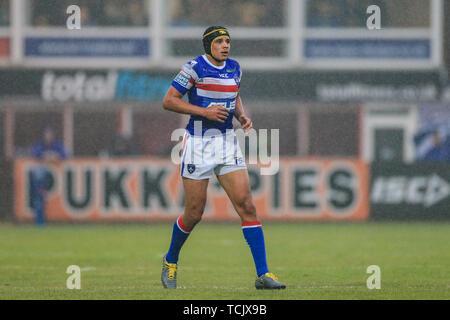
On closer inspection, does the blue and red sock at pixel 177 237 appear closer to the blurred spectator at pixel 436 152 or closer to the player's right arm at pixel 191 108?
the player's right arm at pixel 191 108

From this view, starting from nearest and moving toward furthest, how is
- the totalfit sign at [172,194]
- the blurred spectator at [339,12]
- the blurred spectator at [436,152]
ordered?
1. the totalfit sign at [172,194]
2. the blurred spectator at [436,152]
3. the blurred spectator at [339,12]

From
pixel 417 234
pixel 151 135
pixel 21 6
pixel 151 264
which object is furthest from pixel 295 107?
pixel 151 264

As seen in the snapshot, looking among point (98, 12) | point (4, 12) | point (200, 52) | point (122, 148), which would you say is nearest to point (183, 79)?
point (122, 148)

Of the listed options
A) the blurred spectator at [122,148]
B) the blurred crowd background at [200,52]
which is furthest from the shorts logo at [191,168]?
the blurred crowd background at [200,52]

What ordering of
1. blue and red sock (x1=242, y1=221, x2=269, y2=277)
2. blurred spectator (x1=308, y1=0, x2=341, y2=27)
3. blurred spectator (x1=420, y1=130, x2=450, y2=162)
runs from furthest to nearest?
blurred spectator (x1=308, y1=0, x2=341, y2=27), blurred spectator (x1=420, y1=130, x2=450, y2=162), blue and red sock (x1=242, y1=221, x2=269, y2=277)

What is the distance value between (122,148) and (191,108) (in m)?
12.7

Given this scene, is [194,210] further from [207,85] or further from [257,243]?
[207,85]

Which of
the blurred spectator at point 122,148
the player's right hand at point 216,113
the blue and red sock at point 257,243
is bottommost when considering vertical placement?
the blue and red sock at point 257,243

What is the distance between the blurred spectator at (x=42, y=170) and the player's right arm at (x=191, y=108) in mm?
11542

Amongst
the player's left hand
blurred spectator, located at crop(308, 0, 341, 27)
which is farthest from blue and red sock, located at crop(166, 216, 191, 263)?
blurred spectator, located at crop(308, 0, 341, 27)

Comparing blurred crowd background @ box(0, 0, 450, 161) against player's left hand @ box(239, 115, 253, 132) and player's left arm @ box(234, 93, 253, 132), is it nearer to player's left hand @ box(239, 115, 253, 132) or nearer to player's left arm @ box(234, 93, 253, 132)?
player's left arm @ box(234, 93, 253, 132)

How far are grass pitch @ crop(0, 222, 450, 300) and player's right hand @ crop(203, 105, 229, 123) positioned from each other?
1.50 m

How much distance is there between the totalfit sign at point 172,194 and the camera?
19.9 metres

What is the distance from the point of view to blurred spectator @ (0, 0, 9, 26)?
84.3ft
